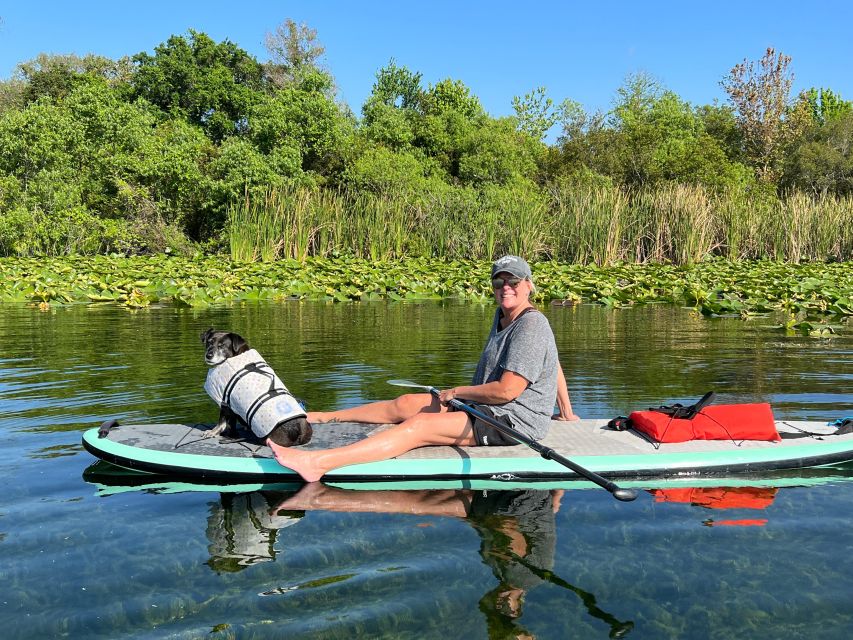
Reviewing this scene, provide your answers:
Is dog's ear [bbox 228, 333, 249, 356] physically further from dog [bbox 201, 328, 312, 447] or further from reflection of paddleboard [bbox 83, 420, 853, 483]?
reflection of paddleboard [bbox 83, 420, 853, 483]

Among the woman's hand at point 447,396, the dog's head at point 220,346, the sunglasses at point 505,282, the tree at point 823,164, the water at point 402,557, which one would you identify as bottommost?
the water at point 402,557

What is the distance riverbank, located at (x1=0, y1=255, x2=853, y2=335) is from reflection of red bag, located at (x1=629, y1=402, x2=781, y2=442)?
7.52 metres

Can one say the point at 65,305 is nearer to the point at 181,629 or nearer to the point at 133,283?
the point at 133,283

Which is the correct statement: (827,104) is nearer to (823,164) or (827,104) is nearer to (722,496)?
(823,164)

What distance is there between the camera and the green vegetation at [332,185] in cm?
1892

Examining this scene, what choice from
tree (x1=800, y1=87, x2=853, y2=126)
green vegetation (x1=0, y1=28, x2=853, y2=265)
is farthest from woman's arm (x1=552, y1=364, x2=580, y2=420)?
tree (x1=800, y1=87, x2=853, y2=126)

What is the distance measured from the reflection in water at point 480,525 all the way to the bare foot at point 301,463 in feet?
0.34

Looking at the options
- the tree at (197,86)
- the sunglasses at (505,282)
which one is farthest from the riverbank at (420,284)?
the tree at (197,86)

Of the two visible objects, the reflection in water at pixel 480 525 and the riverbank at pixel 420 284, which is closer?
the reflection in water at pixel 480 525

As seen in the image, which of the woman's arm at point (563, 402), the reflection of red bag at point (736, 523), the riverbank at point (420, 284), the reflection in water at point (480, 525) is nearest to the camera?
the reflection in water at point (480, 525)

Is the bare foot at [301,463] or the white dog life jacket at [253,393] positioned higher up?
the white dog life jacket at [253,393]

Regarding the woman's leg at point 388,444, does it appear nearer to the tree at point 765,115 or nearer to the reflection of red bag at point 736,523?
the reflection of red bag at point 736,523

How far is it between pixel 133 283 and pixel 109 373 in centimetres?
727

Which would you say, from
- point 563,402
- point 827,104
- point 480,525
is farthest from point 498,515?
point 827,104
